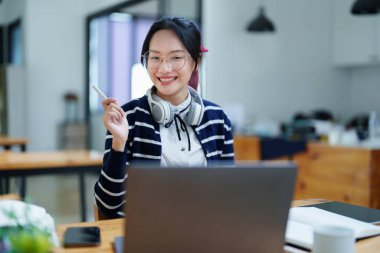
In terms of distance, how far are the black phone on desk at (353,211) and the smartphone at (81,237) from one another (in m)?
0.66

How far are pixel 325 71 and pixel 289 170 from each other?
505 centimetres

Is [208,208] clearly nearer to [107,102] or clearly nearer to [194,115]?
[107,102]

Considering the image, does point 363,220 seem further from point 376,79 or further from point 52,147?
point 52,147

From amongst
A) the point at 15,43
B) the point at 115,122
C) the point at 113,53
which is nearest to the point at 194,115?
the point at 115,122

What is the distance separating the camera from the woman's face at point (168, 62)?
4.66 feet

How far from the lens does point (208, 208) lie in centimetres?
73

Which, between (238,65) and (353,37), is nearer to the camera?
(238,65)

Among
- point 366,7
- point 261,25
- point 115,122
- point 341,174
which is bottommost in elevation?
point 341,174

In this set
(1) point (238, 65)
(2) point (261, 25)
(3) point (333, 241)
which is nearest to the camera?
(3) point (333, 241)

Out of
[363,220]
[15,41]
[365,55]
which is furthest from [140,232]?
[15,41]

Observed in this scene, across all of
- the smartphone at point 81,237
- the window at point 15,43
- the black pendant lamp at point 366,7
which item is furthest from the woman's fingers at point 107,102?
the window at point 15,43

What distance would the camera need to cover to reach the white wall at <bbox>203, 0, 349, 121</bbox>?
459 centimetres

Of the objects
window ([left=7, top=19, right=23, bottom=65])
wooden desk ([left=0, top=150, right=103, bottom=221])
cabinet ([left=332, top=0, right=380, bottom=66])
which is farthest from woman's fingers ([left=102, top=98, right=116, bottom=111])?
window ([left=7, top=19, right=23, bottom=65])

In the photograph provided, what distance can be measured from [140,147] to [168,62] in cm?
30
